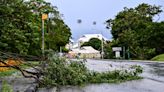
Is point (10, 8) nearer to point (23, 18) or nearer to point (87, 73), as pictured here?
point (23, 18)

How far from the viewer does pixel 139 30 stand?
256 ft

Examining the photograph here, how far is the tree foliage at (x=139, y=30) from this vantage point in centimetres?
6894

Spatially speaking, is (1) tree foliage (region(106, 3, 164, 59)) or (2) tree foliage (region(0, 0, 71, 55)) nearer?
(2) tree foliage (region(0, 0, 71, 55))

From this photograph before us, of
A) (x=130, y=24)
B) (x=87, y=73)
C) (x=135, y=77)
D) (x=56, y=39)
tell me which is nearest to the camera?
(x=87, y=73)

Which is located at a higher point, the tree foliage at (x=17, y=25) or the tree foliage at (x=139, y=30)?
the tree foliage at (x=139, y=30)

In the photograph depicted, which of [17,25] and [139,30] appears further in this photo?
[139,30]

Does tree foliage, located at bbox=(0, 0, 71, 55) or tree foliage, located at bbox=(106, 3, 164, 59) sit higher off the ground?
tree foliage, located at bbox=(106, 3, 164, 59)

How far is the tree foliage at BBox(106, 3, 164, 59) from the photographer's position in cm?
6894

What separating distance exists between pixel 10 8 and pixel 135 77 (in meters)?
6.51

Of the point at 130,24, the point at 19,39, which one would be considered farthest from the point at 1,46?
the point at 130,24

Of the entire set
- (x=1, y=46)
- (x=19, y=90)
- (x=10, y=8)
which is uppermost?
(x=10, y=8)

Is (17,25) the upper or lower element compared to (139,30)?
lower

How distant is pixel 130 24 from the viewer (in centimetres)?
8531

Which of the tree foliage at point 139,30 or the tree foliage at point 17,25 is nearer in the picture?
the tree foliage at point 17,25
